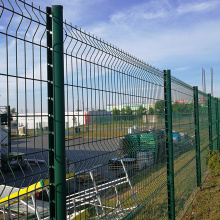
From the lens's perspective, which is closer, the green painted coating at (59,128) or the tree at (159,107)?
the green painted coating at (59,128)

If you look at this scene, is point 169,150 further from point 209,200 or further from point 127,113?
point 209,200

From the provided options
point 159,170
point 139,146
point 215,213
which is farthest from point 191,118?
point 139,146

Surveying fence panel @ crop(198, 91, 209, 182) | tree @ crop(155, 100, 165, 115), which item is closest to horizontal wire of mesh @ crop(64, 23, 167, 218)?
tree @ crop(155, 100, 165, 115)

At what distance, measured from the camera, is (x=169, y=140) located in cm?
397

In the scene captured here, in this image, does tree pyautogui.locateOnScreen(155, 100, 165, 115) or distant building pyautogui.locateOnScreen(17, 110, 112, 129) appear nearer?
distant building pyautogui.locateOnScreen(17, 110, 112, 129)

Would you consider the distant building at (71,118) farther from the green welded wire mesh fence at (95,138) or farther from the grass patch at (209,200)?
the grass patch at (209,200)

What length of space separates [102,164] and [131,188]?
0.87m

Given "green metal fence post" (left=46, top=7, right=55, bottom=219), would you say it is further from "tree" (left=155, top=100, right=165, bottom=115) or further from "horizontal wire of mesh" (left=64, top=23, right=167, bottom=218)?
"tree" (left=155, top=100, right=165, bottom=115)

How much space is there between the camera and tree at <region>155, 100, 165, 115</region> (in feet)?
12.4

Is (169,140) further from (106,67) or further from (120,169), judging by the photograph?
(106,67)

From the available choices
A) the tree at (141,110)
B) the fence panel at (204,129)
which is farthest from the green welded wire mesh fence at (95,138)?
the fence panel at (204,129)

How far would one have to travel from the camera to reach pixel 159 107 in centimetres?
388

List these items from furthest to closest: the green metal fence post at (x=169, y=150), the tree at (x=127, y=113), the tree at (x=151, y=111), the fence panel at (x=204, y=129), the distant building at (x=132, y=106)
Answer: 1. the fence panel at (x=204, y=129)
2. the green metal fence post at (x=169, y=150)
3. the tree at (x=151, y=111)
4. the tree at (x=127, y=113)
5. the distant building at (x=132, y=106)

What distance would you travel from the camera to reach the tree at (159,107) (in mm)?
3793
